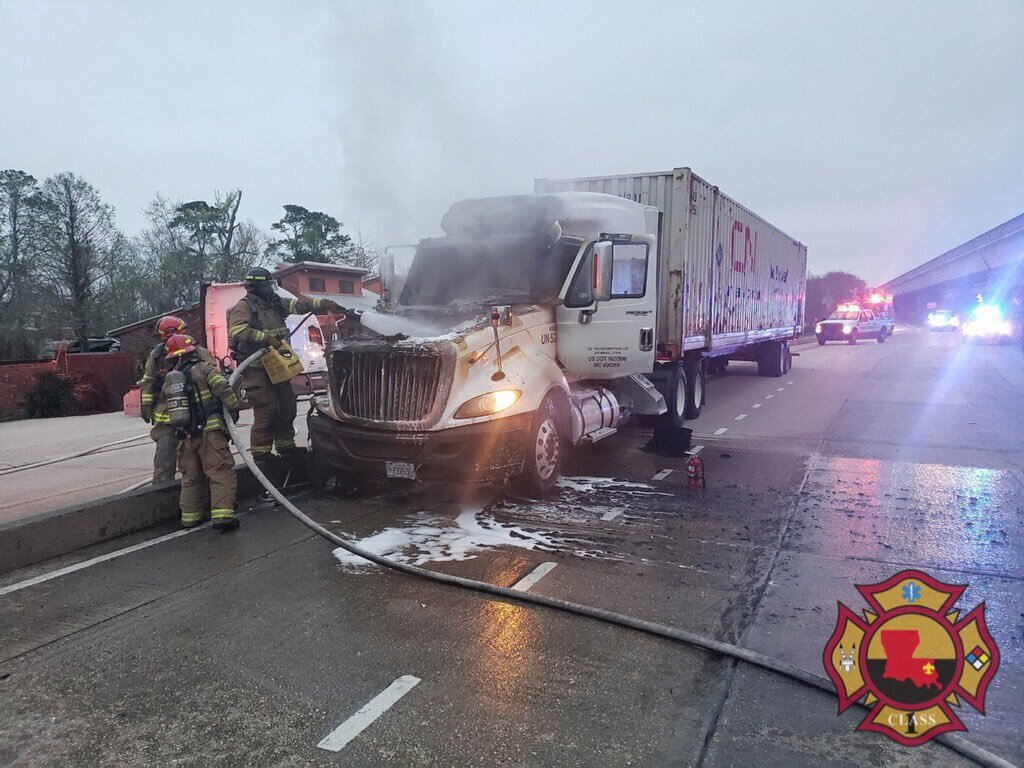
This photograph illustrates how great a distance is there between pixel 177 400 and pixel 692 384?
26.3ft

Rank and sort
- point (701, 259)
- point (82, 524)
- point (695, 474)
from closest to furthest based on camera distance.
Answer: point (82, 524) → point (695, 474) → point (701, 259)

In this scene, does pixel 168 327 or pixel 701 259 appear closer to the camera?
pixel 168 327

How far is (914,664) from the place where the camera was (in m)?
2.47

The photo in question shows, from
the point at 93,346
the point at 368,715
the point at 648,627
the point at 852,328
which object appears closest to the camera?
the point at 368,715

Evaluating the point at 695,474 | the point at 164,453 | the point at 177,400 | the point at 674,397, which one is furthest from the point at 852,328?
the point at 177,400

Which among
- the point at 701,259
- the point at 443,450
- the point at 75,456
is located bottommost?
the point at 75,456

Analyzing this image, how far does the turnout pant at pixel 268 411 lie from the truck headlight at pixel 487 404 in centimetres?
225

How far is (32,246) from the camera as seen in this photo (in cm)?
→ 3325

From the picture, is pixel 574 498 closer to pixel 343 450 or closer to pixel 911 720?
pixel 343 450

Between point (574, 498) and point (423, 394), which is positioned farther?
point (574, 498)

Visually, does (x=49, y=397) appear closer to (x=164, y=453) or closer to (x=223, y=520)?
(x=164, y=453)

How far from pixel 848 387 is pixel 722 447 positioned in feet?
27.8

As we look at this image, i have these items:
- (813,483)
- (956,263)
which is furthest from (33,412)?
(956,263)

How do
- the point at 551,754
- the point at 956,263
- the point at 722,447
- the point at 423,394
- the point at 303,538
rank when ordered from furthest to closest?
the point at 956,263 → the point at 722,447 → the point at 423,394 → the point at 303,538 → the point at 551,754
